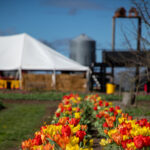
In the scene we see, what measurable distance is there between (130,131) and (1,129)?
600cm

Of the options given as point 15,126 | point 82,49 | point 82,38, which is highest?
point 82,38

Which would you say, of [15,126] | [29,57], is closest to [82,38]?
[29,57]

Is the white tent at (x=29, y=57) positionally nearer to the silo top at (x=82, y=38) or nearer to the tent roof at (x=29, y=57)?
the tent roof at (x=29, y=57)

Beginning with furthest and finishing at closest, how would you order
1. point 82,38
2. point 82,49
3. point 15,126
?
point 82,38
point 82,49
point 15,126

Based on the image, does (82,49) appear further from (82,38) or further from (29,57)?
(29,57)

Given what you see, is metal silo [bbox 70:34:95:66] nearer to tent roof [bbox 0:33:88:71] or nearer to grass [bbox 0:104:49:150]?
tent roof [bbox 0:33:88:71]

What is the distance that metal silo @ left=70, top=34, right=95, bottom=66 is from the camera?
29453mm

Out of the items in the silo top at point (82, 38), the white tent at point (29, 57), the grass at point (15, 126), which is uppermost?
the silo top at point (82, 38)

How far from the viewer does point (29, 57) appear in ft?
76.6

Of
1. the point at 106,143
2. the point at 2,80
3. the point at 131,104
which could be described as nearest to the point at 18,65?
the point at 2,80

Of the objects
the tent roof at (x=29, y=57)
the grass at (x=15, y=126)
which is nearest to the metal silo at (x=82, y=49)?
the tent roof at (x=29, y=57)

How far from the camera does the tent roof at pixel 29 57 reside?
2228 centimetres

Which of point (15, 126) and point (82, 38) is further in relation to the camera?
point (82, 38)

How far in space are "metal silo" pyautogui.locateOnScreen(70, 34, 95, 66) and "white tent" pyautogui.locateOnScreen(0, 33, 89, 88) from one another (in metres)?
5.19
